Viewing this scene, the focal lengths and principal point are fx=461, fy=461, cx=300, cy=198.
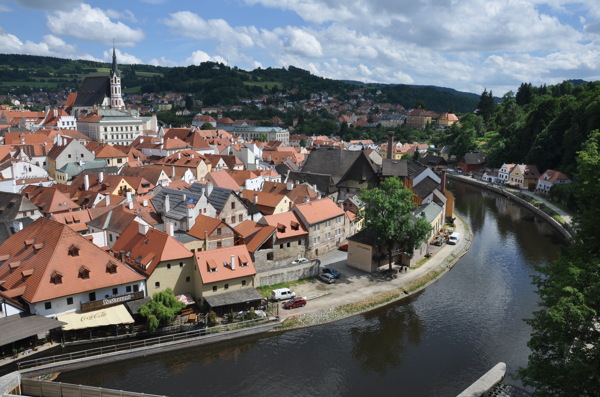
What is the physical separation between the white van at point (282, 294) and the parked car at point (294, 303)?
0.70 meters

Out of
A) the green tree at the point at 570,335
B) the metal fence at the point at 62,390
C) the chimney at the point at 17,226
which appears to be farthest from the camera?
the chimney at the point at 17,226

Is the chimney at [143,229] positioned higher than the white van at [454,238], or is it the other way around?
the chimney at [143,229]

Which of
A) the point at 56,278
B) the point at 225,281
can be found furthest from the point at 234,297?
the point at 56,278

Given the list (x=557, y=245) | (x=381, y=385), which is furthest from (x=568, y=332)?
(x=557, y=245)

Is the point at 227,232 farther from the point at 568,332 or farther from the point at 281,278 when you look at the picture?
the point at 568,332

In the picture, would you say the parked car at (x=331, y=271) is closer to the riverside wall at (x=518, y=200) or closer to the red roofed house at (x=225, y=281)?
the red roofed house at (x=225, y=281)

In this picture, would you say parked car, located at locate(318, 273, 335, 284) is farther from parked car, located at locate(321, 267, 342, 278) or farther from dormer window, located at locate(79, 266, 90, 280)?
dormer window, located at locate(79, 266, 90, 280)

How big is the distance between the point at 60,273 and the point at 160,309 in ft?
21.5

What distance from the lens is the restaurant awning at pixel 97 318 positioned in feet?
91.8

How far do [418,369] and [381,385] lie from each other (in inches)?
120

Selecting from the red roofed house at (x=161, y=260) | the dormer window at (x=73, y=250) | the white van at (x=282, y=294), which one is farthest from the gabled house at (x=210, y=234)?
the dormer window at (x=73, y=250)

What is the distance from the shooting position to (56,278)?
2855 centimetres

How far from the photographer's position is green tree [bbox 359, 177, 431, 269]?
3950 cm

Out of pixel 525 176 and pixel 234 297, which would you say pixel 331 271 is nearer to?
pixel 234 297
